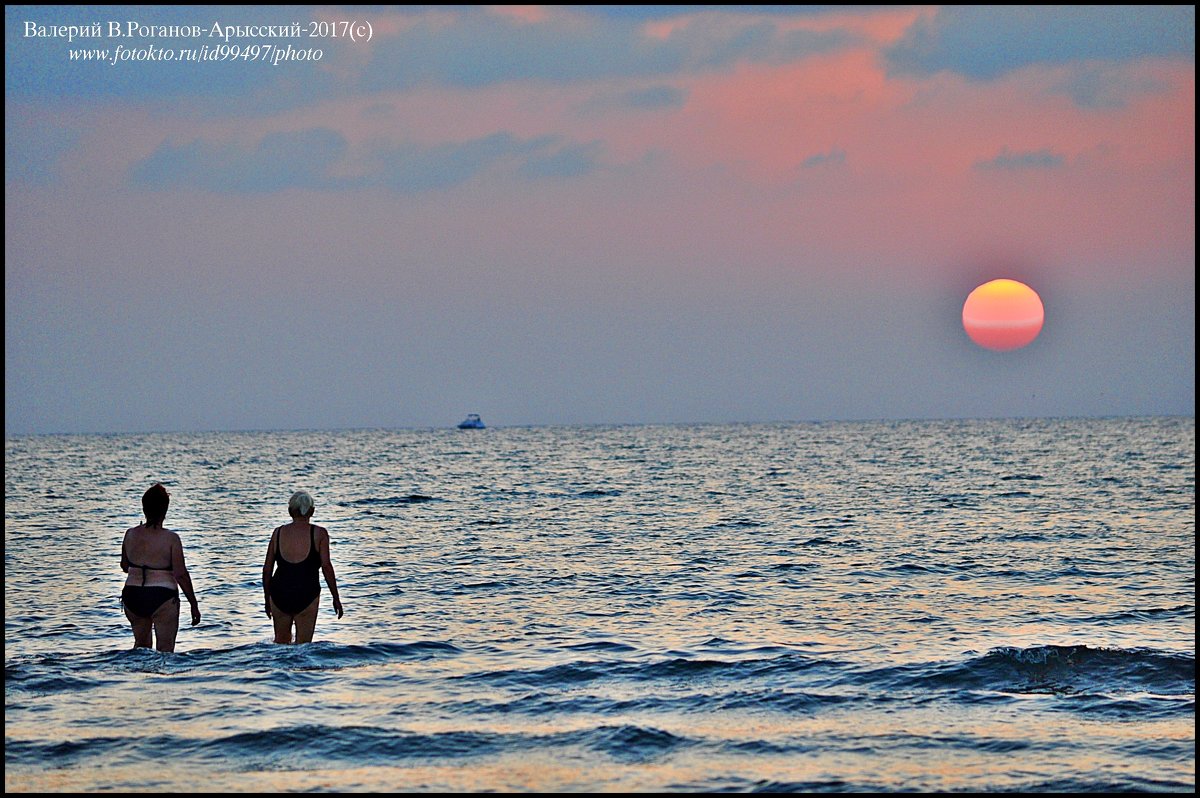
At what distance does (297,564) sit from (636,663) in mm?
4091

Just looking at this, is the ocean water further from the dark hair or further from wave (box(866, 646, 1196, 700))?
the dark hair

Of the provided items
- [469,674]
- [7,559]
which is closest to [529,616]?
[469,674]

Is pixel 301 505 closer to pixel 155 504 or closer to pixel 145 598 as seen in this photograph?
pixel 155 504

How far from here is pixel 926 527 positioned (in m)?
33.3

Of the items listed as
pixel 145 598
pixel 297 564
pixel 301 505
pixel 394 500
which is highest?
pixel 301 505

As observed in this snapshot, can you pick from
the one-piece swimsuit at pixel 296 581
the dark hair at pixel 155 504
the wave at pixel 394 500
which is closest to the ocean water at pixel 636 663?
the one-piece swimsuit at pixel 296 581

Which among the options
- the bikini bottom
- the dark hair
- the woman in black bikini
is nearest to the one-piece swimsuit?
the woman in black bikini

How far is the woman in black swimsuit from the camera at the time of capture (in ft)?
45.3

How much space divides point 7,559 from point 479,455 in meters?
77.2

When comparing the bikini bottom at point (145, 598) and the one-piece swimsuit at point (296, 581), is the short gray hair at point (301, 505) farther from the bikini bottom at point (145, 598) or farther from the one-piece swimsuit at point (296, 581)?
the bikini bottom at point (145, 598)

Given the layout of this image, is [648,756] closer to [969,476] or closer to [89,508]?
[89,508]

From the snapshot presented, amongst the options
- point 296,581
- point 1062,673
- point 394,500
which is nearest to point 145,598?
point 296,581

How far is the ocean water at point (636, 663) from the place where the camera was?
10047 mm

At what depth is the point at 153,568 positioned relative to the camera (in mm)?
13469
